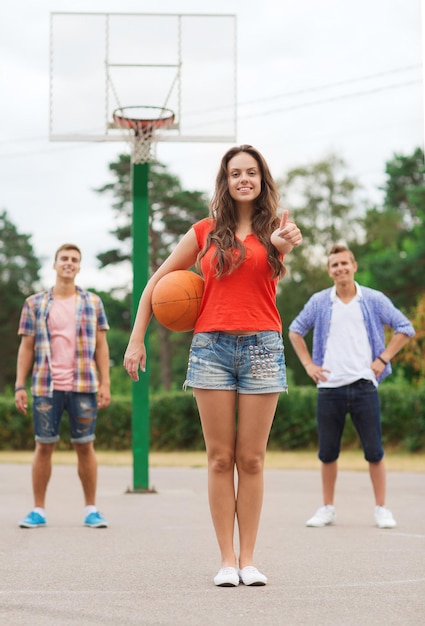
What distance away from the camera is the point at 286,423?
2245 centimetres

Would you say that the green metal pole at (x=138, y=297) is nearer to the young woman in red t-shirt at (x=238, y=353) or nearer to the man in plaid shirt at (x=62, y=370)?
the man in plaid shirt at (x=62, y=370)

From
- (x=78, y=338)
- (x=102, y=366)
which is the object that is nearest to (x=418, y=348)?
(x=102, y=366)

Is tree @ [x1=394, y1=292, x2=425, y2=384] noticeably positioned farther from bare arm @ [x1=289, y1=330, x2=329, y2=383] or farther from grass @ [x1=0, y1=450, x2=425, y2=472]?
bare arm @ [x1=289, y1=330, x2=329, y2=383]

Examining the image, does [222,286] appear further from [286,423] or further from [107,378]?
[286,423]

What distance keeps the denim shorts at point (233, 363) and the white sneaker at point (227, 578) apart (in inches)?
35.6

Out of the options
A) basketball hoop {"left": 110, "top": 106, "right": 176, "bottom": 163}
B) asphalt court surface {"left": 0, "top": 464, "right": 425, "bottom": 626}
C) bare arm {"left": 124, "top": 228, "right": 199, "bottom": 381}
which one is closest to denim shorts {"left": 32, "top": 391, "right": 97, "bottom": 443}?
asphalt court surface {"left": 0, "top": 464, "right": 425, "bottom": 626}

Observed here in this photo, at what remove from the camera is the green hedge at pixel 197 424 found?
21.1 m

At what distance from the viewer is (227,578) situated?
535cm

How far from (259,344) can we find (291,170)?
178 feet

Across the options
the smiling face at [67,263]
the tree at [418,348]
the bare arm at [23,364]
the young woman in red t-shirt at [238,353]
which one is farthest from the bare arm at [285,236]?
the tree at [418,348]

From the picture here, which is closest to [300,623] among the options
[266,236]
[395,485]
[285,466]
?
[266,236]

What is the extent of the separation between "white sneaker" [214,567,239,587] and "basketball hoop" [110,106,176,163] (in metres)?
6.78

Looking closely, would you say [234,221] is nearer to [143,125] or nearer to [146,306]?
[146,306]

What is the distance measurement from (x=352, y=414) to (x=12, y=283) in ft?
178
